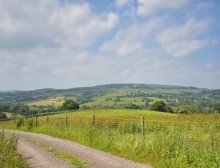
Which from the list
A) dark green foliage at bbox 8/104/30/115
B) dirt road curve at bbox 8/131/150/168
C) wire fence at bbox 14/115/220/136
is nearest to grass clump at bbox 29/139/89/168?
dirt road curve at bbox 8/131/150/168

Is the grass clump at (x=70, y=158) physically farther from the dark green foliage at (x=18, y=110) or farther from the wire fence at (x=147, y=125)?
the dark green foliage at (x=18, y=110)

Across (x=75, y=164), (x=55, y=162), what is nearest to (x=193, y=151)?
(x=75, y=164)

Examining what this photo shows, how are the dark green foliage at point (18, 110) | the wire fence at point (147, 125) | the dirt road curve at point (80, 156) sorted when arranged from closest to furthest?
the dirt road curve at point (80, 156)
the wire fence at point (147, 125)
the dark green foliage at point (18, 110)

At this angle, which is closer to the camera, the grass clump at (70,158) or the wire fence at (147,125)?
the grass clump at (70,158)

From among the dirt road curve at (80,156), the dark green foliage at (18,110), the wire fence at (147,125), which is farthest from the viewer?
the dark green foliage at (18,110)

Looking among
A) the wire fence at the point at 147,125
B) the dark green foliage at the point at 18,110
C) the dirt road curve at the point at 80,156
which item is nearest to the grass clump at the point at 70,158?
the dirt road curve at the point at 80,156

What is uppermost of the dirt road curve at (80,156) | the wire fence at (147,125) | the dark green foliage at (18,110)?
the wire fence at (147,125)

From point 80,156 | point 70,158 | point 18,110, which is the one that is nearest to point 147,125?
point 80,156

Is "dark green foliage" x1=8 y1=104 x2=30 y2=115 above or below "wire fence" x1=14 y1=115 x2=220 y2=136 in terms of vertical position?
below

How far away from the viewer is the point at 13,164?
41.7ft

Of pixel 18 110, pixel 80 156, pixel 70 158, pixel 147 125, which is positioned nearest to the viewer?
pixel 70 158

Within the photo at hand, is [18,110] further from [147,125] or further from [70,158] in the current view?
[70,158]

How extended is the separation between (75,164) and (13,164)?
3275 mm

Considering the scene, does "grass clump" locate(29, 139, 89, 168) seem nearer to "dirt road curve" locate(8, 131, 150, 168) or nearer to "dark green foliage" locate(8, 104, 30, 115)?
"dirt road curve" locate(8, 131, 150, 168)
